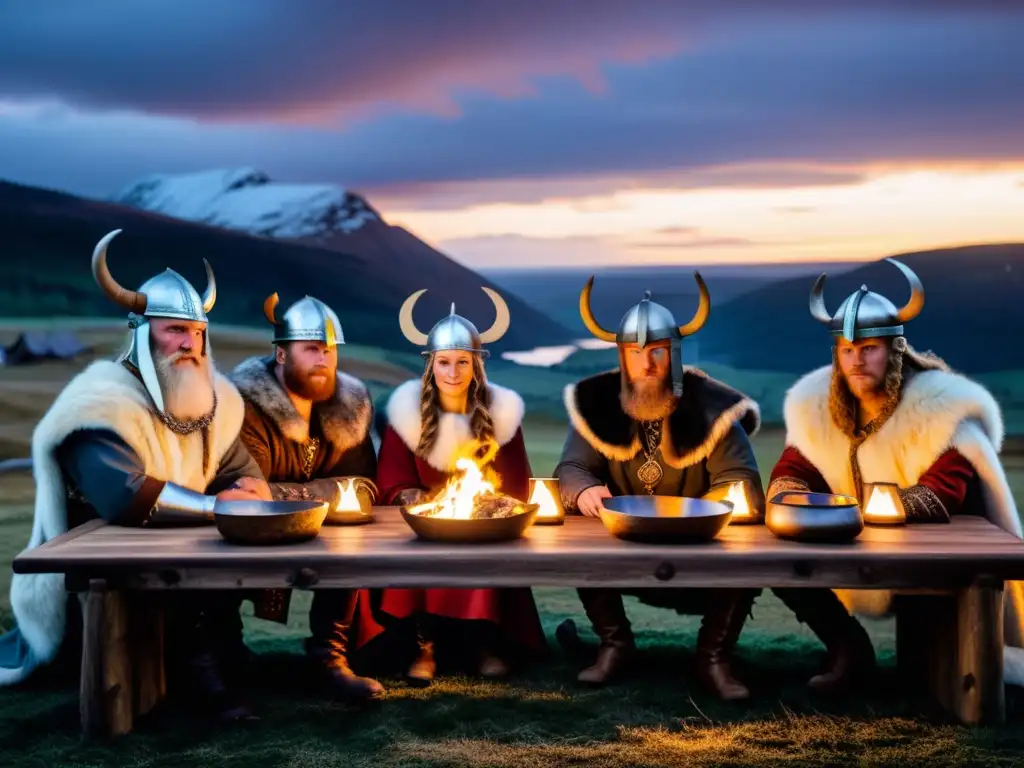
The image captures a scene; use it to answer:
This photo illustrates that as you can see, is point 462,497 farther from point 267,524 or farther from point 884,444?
point 884,444

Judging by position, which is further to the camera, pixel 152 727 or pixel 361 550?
pixel 152 727

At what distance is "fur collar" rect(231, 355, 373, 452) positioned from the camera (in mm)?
4215

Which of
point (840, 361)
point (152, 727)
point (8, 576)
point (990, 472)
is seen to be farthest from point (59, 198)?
point (990, 472)

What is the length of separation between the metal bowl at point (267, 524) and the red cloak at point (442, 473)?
2.63ft

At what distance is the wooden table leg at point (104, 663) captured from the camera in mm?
3094

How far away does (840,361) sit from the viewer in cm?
388

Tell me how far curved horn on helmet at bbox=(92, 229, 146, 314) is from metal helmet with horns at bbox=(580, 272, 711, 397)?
167 centimetres

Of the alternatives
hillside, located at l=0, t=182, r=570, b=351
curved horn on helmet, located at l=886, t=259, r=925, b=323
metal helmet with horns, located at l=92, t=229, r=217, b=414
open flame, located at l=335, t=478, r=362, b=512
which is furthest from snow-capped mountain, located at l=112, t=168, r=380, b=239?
curved horn on helmet, located at l=886, t=259, r=925, b=323

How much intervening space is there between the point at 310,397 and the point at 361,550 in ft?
4.27

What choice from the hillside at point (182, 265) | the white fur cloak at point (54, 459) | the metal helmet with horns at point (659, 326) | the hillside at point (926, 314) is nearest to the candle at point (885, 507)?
the metal helmet with horns at point (659, 326)

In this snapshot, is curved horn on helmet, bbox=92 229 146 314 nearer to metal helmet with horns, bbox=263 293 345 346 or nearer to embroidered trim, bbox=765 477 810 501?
metal helmet with horns, bbox=263 293 345 346

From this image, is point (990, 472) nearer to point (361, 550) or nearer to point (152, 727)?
point (361, 550)

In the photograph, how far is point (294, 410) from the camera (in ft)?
13.9

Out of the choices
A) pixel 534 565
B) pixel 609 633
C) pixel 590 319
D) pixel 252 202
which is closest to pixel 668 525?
pixel 534 565
